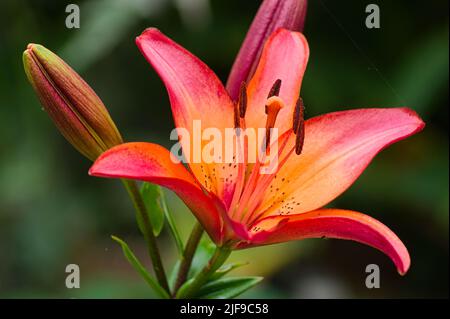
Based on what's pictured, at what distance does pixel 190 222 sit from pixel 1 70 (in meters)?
0.60

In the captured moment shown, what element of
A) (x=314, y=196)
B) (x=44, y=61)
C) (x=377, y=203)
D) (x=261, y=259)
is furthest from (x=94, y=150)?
(x=377, y=203)

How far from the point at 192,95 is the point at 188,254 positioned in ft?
0.68

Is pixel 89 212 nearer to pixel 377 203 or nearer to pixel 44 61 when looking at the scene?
pixel 377 203

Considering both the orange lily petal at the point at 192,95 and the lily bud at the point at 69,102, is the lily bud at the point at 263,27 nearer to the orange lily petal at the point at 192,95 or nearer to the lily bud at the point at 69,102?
the orange lily petal at the point at 192,95

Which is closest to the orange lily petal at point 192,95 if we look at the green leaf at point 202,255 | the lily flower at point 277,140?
the lily flower at point 277,140

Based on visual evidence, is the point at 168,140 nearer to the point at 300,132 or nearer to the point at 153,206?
the point at 153,206

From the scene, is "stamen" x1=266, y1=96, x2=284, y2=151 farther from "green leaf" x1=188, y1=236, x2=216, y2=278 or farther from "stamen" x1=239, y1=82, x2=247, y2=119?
"green leaf" x1=188, y1=236, x2=216, y2=278

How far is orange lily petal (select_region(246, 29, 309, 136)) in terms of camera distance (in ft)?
3.23

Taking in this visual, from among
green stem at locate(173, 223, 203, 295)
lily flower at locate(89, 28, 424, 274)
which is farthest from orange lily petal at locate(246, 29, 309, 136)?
green stem at locate(173, 223, 203, 295)

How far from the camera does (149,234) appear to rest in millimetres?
978

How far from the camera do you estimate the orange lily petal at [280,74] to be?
98cm

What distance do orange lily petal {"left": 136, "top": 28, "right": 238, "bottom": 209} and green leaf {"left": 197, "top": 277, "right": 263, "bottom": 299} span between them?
0.11 m

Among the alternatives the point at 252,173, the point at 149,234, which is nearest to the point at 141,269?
the point at 149,234
